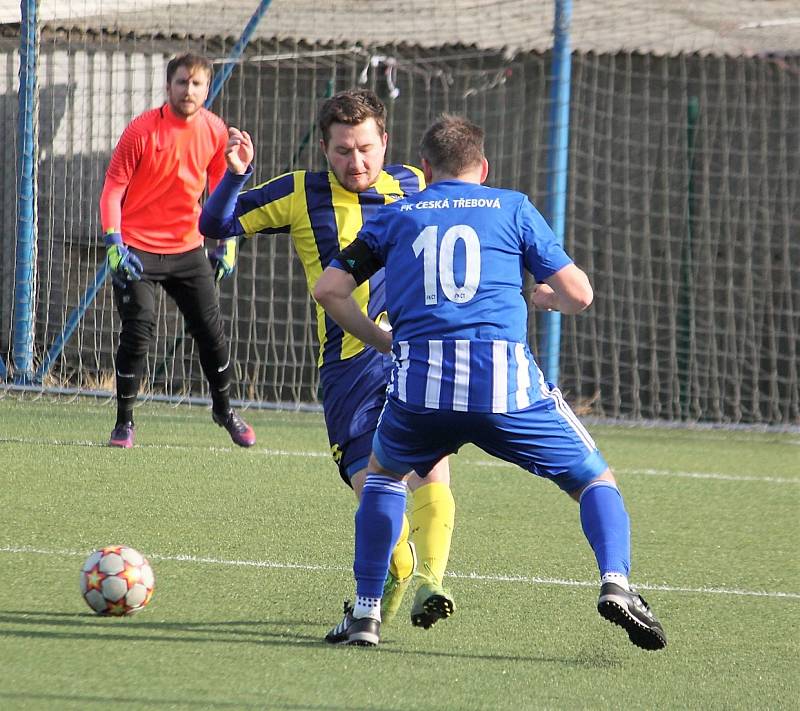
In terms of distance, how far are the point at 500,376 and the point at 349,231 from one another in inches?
39.7

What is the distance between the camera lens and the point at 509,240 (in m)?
3.94

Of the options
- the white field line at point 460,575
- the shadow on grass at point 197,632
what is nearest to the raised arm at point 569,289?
the shadow on grass at point 197,632

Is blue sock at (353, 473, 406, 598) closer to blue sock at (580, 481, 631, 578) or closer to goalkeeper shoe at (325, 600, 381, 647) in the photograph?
goalkeeper shoe at (325, 600, 381, 647)

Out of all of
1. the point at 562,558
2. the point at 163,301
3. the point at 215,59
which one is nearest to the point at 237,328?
the point at 163,301

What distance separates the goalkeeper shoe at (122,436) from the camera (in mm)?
7691

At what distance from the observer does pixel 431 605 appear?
387 cm

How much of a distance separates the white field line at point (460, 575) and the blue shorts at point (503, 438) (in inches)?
40.8

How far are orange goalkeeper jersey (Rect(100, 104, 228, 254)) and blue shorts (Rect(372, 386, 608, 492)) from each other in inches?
156

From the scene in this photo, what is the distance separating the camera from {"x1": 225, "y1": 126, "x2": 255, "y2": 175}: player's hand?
467cm

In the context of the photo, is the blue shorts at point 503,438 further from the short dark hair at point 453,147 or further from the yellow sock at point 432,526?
the short dark hair at point 453,147

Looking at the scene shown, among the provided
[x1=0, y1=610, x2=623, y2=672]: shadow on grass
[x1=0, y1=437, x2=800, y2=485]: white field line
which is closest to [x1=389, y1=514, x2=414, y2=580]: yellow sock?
[x1=0, y1=610, x2=623, y2=672]: shadow on grass

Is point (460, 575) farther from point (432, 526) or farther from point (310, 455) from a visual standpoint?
point (310, 455)

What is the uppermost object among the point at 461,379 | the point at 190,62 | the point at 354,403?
the point at 190,62

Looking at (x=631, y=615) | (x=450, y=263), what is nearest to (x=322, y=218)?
(x=450, y=263)
